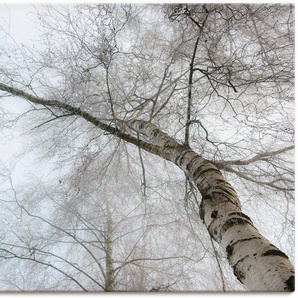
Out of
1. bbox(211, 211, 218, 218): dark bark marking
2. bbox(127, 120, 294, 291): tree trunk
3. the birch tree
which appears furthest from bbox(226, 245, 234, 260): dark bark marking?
the birch tree

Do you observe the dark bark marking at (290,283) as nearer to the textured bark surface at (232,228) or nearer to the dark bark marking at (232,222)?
the textured bark surface at (232,228)

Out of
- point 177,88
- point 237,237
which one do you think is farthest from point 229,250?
point 177,88

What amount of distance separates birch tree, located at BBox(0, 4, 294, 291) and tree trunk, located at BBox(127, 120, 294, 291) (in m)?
0.06

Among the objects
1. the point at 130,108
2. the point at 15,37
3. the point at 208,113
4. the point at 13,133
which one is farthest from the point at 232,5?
the point at 13,133

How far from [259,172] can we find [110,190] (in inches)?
22.6

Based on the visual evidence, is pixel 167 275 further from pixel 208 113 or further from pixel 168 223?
pixel 208 113

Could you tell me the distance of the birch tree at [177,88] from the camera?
127 centimetres

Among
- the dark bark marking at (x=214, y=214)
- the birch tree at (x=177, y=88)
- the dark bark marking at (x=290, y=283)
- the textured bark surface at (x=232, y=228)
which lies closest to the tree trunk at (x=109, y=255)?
the birch tree at (x=177, y=88)

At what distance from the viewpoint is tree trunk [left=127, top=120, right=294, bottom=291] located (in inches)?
28.9

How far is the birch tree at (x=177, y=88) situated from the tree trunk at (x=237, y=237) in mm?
57

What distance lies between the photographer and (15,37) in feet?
4.37

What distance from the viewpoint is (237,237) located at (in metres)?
0.83

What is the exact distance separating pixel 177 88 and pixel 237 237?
0.73 m

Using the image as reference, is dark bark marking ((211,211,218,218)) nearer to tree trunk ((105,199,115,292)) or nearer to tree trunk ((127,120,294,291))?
tree trunk ((127,120,294,291))
